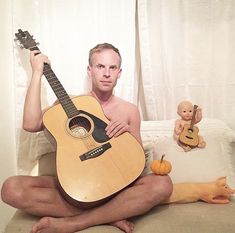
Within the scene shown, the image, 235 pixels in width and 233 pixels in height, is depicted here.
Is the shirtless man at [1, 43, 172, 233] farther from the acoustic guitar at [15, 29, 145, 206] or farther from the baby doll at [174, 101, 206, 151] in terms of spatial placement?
the baby doll at [174, 101, 206, 151]

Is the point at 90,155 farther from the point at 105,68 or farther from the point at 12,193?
the point at 105,68

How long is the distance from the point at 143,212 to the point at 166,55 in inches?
37.8

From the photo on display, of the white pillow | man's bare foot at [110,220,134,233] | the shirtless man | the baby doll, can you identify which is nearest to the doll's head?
the baby doll

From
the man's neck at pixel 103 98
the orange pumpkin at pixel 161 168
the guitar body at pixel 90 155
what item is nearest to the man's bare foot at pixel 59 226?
the guitar body at pixel 90 155

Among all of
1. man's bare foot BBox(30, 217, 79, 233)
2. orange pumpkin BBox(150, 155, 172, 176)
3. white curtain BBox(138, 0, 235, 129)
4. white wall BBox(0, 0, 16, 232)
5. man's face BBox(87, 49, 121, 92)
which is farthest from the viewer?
white curtain BBox(138, 0, 235, 129)

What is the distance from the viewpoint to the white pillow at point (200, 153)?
1.44 meters

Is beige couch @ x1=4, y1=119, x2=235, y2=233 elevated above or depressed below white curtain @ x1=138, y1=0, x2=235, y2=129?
below

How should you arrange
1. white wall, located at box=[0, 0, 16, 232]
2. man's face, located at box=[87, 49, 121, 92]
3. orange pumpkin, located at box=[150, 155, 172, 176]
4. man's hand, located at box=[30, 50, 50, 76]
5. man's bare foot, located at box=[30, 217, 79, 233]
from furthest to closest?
white wall, located at box=[0, 0, 16, 232] → man's face, located at box=[87, 49, 121, 92] → man's hand, located at box=[30, 50, 50, 76] → orange pumpkin, located at box=[150, 155, 172, 176] → man's bare foot, located at box=[30, 217, 79, 233]

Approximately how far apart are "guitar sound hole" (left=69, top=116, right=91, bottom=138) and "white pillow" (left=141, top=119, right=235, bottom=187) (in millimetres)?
399

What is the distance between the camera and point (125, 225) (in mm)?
1172

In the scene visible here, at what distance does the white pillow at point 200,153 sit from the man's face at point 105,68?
0.35 m

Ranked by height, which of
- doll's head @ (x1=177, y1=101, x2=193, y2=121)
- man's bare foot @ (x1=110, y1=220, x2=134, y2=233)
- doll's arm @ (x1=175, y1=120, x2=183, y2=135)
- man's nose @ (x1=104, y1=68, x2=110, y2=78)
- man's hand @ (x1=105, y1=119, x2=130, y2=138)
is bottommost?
man's bare foot @ (x1=110, y1=220, x2=134, y2=233)

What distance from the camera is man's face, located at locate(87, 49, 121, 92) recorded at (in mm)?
1476

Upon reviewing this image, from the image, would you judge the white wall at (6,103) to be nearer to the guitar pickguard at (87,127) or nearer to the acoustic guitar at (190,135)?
the guitar pickguard at (87,127)
